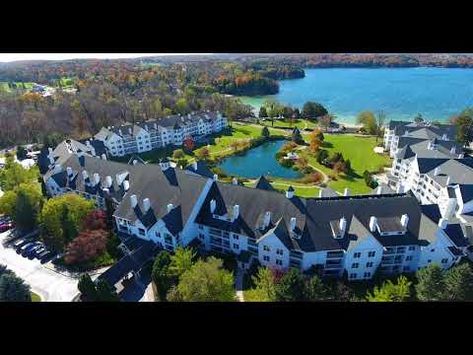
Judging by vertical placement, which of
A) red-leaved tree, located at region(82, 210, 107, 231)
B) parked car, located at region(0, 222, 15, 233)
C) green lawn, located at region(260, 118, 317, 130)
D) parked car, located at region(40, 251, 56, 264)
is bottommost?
parked car, located at region(40, 251, 56, 264)

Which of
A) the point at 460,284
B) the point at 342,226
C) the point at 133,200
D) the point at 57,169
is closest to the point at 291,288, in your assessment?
the point at 342,226

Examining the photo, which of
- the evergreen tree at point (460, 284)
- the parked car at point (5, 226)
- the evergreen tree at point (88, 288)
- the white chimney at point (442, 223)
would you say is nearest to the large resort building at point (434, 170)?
the white chimney at point (442, 223)

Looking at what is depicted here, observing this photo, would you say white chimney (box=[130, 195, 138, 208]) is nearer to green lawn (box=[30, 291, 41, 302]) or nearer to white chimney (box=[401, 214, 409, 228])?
green lawn (box=[30, 291, 41, 302])

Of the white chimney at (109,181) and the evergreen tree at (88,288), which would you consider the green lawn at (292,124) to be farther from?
the evergreen tree at (88,288)

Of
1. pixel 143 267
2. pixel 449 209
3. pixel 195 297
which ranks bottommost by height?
pixel 143 267

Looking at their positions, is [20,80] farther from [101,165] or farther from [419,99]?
[419,99]

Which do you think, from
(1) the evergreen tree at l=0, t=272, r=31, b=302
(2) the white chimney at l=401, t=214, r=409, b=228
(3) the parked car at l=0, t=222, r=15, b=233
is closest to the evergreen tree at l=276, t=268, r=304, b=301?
(2) the white chimney at l=401, t=214, r=409, b=228

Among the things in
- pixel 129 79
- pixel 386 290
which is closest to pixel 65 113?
pixel 129 79

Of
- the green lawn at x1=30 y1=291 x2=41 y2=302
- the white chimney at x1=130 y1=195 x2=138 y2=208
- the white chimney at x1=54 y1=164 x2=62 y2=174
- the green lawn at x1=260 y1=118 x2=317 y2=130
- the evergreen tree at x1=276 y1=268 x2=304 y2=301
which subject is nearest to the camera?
the evergreen tree at x1=276 y1=268 x2=304 y2=301
